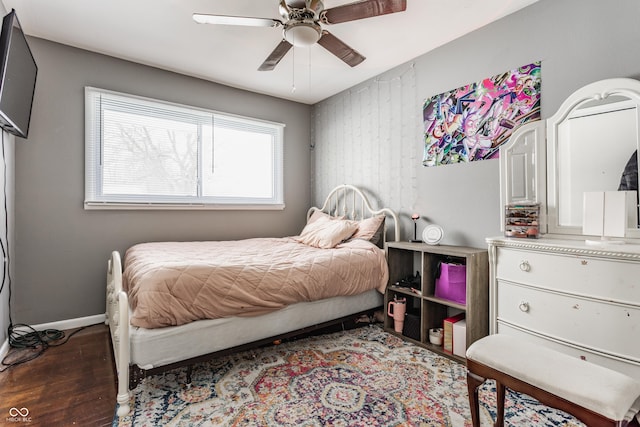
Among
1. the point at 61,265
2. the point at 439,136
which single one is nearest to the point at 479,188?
the point at 439,136

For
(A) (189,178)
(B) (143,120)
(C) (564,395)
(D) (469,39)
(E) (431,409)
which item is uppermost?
(D) (469,39)

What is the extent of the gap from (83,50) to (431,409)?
3.98 m

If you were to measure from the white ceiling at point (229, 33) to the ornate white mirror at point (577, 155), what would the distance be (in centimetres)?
89

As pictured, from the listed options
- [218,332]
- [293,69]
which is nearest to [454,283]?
[218,332]

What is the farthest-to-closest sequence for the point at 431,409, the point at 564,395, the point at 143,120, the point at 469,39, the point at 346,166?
the point at 346,166
the point at 143,120
the point at 469,39
the point at 431,409
the point at 564,395

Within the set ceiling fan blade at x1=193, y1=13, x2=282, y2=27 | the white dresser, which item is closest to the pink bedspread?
the white dresser

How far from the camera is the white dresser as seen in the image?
145 cm

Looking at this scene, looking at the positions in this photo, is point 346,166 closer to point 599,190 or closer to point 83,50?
point 599,190

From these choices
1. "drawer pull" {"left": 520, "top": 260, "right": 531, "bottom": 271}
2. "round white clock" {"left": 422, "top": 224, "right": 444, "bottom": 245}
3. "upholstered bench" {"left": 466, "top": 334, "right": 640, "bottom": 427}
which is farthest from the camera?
"round white clock" {"left": 422, "top": 224, "right": 444, "bottom": 245}

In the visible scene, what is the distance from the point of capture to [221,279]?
1.86m

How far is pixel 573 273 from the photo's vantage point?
1.62 m

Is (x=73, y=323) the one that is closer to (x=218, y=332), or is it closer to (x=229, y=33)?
(x=218, y=332)

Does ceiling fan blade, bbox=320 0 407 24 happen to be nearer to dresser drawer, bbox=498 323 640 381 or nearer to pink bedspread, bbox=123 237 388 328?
pink bedspread, bbox=123 237 388 328

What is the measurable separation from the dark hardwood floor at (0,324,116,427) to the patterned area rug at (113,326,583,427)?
0.61 ft
